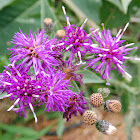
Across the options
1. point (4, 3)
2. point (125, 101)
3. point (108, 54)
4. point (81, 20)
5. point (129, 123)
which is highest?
point (4, 3)

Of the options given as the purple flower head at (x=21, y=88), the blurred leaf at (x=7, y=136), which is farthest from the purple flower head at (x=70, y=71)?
the blurred leaf at (x=7, y=136)

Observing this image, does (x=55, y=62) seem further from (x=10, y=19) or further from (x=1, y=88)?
(x=10, y=19)

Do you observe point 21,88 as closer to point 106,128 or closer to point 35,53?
point 35,53

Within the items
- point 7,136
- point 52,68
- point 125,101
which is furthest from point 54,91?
point 7,136

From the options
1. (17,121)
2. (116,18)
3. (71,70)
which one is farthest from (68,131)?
(71,70)

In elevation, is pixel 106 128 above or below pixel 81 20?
below

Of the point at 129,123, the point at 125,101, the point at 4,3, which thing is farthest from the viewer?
the point at 129,123

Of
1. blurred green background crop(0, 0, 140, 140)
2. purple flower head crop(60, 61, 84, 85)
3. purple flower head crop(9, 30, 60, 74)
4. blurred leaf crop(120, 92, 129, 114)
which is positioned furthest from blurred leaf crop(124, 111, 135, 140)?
purple flower head crop(9, 30, 60, 74)
